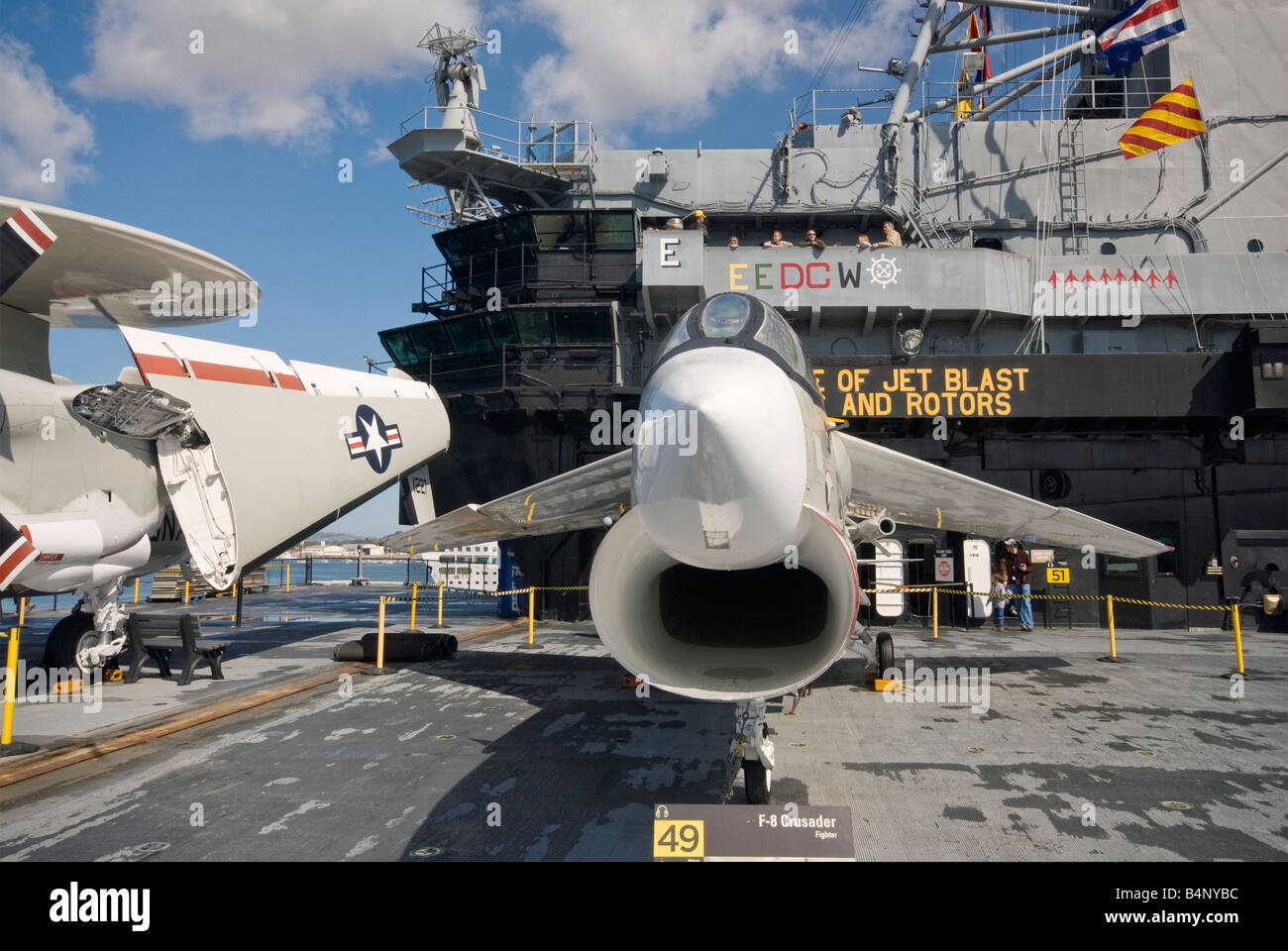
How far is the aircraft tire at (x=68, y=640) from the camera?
Result: 11.0 m

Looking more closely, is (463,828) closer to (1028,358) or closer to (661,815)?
(661,815)

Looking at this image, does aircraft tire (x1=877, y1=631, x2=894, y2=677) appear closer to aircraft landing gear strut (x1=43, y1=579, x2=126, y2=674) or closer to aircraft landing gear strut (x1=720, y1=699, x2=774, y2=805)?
aircraft landing gear strut (x1=720, y1=699, x2=774, y2=805)

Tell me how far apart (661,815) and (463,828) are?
8.19 feet

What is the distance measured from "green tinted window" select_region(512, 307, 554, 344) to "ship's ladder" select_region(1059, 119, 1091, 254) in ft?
53.1

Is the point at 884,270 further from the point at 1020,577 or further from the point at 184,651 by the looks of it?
the point at 184,651

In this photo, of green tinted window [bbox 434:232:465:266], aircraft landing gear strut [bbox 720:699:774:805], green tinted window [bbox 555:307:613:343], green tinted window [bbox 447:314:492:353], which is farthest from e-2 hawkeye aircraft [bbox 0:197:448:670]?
green tinted window [bbox 434:232:465:266]

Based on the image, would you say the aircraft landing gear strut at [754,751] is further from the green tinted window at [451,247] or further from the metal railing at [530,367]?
the green tinted window at [451,247]

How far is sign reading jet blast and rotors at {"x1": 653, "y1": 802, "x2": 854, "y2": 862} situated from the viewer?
362 centimetres

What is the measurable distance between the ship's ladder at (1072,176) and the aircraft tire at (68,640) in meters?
26.2

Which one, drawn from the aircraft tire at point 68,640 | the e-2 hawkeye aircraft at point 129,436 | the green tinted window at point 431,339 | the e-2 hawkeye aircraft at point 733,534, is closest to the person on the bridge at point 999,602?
the e-2 hawkeye aircraft at point 733,534

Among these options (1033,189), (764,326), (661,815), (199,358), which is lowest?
(661,815)

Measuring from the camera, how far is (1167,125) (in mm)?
19281
